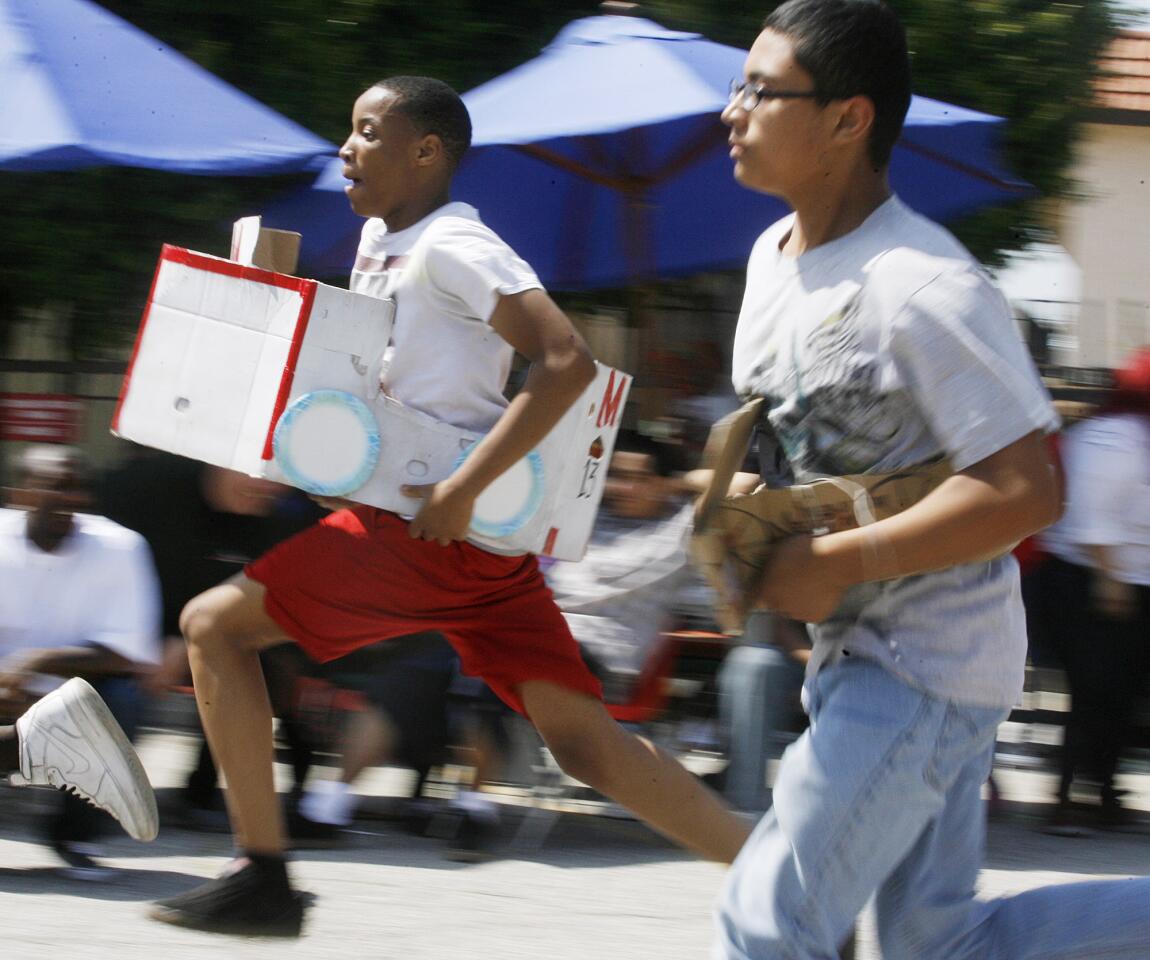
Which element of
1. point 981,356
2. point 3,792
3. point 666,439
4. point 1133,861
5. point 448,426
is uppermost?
point 981,356

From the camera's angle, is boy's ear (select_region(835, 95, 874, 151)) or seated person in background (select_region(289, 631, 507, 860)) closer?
boy's ear (select_region(835, 95, 874, 151))

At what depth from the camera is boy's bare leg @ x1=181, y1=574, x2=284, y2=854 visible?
3.29 m

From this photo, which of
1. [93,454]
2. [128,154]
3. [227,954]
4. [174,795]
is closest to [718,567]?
[227,954]

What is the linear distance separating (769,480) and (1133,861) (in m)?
3.87

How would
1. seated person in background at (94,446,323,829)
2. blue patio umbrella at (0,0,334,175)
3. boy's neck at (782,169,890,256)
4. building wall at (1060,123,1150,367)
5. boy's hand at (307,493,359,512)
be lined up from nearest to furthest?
boy's neck at (782,169,890,256)
boy's hand at (307,493,359,512)
seated person in background at (94,446,323,829)
blue patio umbrella at (0,0,334,175)
building wall at (1060,123,1150,367)

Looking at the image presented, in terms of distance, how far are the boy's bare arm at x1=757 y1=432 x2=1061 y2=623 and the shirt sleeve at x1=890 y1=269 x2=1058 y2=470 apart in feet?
0.10

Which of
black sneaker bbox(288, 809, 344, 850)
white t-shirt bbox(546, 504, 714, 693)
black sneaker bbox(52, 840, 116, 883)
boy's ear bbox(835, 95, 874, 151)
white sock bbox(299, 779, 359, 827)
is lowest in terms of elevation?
black sneaker bbox(288, 809, 344, 850)

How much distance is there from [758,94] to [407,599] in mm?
1324

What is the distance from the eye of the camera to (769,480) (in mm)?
2586

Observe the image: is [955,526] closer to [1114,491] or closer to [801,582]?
[801,582]

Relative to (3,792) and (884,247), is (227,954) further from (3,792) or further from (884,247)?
(884,247)

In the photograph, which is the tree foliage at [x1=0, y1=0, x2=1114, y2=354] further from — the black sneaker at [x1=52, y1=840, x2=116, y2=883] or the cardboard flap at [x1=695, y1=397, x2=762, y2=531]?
the cardboard flap at [x1=695, y1=397, x2=762, y2=531]

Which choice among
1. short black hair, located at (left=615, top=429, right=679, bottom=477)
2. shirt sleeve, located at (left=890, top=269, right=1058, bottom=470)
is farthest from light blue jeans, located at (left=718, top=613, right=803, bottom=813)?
shirt sleeve, located at (left=890, top=269, right=1058, bottom=470)

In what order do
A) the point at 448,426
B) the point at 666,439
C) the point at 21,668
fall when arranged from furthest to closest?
the point at 666,439 → the point at 21,668 → the point at 448,426
